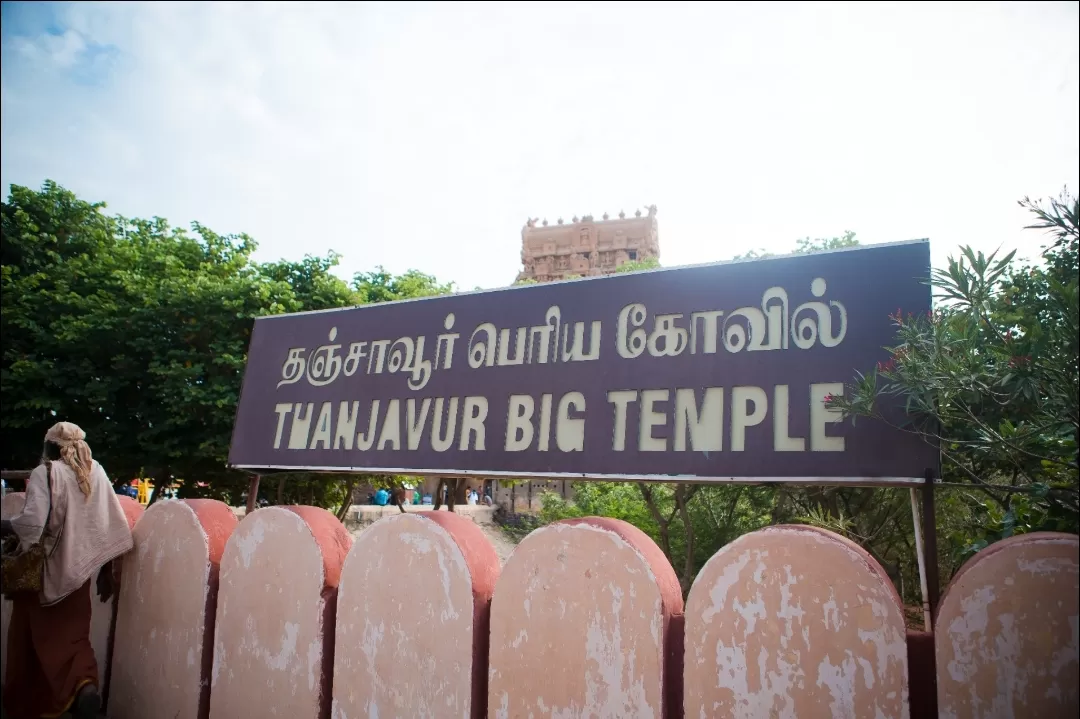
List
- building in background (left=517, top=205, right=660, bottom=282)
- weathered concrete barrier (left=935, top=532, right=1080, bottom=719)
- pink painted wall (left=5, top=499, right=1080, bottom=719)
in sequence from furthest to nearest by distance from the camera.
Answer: building in background (left=517, top=205, right=660, bottom=282) < pink painted wall (left=5, top=499, right=1080, bottom=719) < weathered concrete barrier (left=935, top=532, right=1080, bottom=719)

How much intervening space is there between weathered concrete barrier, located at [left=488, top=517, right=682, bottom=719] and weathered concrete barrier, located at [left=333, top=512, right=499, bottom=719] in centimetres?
12

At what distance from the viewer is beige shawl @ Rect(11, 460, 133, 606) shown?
3.67m

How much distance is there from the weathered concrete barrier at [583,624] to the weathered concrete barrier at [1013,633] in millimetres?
922

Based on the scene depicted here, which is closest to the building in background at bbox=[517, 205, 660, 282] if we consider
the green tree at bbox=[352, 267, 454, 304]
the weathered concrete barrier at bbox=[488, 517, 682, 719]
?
the green tree at bbox=[352, 267, 454, 304]

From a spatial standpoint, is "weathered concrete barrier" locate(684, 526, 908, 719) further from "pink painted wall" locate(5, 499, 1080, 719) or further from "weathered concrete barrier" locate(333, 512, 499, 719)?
"weathered concrete barrier" locate(333, 512, 499, 719)

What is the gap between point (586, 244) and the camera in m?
47.7

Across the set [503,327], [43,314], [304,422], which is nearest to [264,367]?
[304,422]

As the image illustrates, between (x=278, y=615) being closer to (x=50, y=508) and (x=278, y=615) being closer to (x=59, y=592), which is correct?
(x=59, y=592)

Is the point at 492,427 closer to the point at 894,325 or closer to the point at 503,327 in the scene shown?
the point at 503,327

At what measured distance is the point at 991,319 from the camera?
2.38 metres

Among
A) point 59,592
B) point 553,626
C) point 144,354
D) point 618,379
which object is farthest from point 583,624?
point 144,354

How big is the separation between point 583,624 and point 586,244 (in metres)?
45.9

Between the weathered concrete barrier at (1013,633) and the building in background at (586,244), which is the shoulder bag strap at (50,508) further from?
the building in background at (586,244)

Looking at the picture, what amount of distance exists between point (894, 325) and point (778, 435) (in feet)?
2.24
